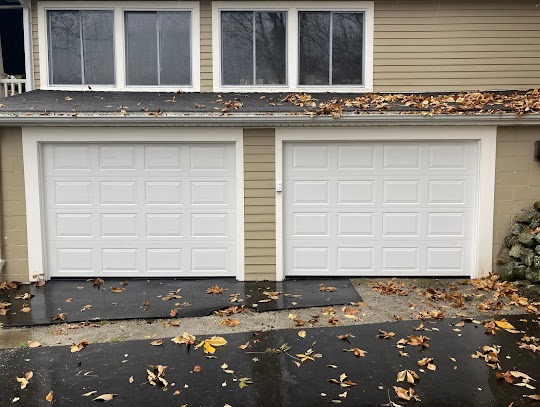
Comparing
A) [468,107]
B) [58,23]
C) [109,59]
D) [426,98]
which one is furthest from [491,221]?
[58,23]

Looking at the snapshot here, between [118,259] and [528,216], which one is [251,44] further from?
[528,216]

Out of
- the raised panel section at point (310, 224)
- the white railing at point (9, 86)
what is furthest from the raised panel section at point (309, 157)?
the white railing at point (9, 86)

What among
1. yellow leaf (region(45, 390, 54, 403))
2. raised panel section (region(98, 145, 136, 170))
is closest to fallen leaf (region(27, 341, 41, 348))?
yellow leaf (region(45, 390, 54, 403))

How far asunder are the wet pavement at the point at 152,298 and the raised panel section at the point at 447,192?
2149mm

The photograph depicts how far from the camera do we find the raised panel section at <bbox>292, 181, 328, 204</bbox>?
8.59 meters

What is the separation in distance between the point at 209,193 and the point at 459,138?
14.1ft

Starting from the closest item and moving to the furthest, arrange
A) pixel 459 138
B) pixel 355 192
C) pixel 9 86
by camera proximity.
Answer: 1. pixel 459 138
2. pixel 355 192
3. pixel 9 86

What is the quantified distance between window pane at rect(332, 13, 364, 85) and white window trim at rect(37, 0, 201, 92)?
111 inches

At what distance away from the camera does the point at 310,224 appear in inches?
340

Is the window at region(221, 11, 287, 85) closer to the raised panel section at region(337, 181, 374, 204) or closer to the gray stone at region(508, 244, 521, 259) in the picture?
the raised panel section at region(337, 181, 374, 204)

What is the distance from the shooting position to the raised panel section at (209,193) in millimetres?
8617

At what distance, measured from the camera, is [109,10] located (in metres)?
10.3

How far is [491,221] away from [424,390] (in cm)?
472

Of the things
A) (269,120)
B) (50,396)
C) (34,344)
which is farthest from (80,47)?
(50,396)
